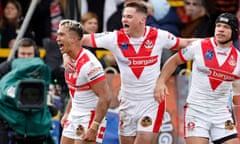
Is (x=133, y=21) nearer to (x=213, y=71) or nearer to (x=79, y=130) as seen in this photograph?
(x=213, y=71)

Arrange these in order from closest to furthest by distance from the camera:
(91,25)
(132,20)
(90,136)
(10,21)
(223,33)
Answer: (90,136) → (223,33) → (132,20) → (91,25) → (10,21)

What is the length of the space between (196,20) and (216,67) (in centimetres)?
416

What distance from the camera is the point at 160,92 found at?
1431 centimetres

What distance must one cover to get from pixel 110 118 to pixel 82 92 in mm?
2839

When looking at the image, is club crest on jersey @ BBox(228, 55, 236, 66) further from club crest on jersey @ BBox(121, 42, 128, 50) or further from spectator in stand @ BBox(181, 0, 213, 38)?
spectator in stand @ BBox(181, 0, 213, 38)

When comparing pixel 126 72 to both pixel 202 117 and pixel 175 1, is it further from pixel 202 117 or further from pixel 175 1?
pixel 175 1

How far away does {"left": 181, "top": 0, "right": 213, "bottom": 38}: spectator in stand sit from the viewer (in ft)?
59.2

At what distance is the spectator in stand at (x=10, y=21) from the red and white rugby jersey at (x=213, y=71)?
479 cm

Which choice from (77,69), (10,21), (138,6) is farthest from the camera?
(10,21)

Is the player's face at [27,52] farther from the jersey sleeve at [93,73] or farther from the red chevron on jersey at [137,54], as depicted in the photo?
the jersey sleeve at [93,73]

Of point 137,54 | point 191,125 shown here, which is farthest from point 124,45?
point 191,125

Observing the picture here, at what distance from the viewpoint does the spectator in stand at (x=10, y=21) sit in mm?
18391

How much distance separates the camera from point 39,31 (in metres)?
19.0

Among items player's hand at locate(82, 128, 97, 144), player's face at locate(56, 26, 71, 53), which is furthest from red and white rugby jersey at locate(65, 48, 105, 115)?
player's hand at locate(82, 128, 97, 144)
